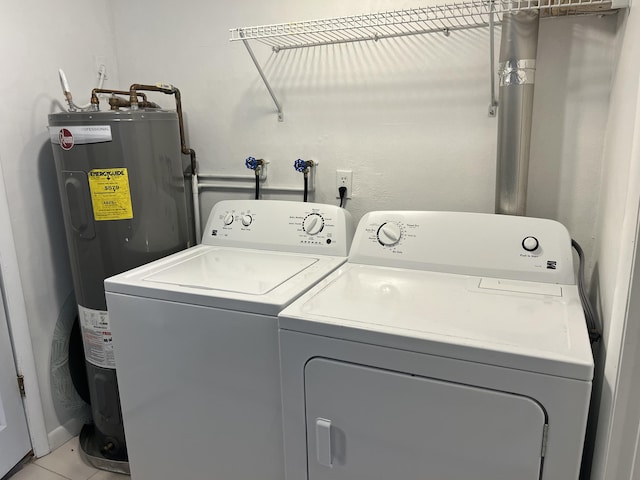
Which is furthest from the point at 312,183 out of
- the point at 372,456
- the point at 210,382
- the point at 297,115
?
the point at 372,456

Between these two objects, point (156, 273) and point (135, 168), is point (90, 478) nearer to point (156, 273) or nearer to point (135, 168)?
point (156, 273)

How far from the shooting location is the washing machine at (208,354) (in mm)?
1283

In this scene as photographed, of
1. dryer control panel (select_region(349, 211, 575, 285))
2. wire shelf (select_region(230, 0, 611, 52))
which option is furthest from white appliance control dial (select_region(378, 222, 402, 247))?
wire shelf (select_region(230, 0, 611, 52))

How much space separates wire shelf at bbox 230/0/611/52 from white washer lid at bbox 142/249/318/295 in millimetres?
757

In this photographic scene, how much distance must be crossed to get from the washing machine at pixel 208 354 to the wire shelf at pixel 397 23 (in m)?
0.66

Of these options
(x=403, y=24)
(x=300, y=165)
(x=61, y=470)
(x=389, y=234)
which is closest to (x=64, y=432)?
(x=61, y=470)

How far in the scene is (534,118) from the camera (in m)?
1.58

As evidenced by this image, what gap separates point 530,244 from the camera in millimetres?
1417

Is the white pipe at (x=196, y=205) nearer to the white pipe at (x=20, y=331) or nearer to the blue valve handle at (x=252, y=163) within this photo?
the blue valve handle at (x=252, y=163)

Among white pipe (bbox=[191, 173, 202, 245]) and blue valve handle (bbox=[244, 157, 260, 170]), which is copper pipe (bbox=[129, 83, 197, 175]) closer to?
white pipe (bbox=[191, 173, 202, 245])

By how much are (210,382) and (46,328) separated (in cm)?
102

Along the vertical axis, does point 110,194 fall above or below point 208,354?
above

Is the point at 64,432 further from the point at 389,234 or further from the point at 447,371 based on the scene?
the point at 447,371

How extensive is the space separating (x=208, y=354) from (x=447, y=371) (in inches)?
26.3
